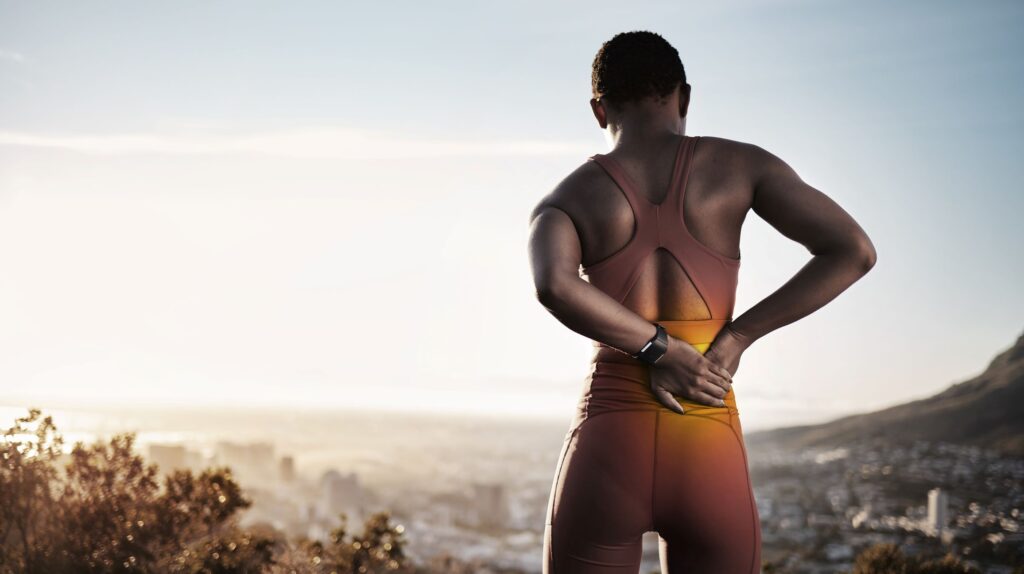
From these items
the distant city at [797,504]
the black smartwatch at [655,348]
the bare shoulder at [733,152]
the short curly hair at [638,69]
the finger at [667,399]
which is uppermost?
the short curly hair at [638,69]

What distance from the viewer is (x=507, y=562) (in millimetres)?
14336

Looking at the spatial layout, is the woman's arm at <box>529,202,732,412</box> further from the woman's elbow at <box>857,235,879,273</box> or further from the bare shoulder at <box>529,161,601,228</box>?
the woman's elbow at <box>857,235,879,273</box>

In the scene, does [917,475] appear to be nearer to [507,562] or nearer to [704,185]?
[507,562]

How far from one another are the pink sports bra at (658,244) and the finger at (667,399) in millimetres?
239

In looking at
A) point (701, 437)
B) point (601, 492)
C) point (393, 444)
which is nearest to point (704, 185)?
point (701, 437)

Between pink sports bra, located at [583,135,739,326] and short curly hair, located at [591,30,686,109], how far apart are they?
0.22 m

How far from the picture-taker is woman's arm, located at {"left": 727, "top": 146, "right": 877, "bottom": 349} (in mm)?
2125

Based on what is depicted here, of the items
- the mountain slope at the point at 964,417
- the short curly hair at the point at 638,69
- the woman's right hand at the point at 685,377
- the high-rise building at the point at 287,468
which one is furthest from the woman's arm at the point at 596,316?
the mountain slope at the point at 964,417

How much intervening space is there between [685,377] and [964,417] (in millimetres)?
26776

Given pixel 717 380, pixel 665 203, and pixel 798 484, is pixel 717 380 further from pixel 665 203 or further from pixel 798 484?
pixel 798 484

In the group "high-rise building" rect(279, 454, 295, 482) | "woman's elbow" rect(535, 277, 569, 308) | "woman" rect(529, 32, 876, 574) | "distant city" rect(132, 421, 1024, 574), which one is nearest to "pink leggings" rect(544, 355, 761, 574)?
"woman" rect(529, 32, 876, 574)

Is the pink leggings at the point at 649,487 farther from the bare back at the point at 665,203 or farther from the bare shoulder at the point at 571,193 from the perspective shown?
the bare shoulder at the point at 571,193

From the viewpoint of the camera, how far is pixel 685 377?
2.08 meters

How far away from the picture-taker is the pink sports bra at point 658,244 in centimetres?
212
